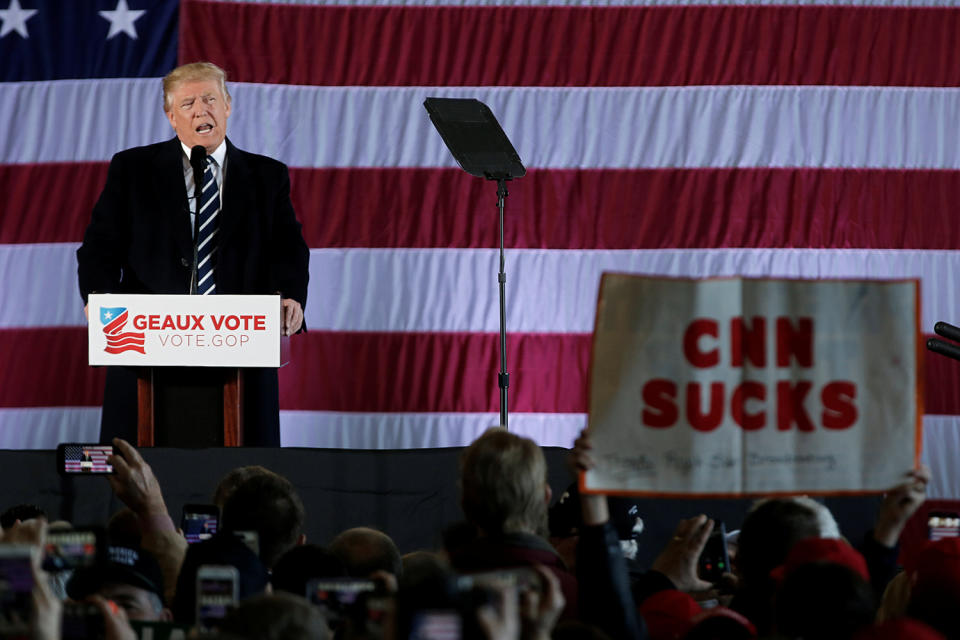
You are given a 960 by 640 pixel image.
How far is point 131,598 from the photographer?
7.14ft

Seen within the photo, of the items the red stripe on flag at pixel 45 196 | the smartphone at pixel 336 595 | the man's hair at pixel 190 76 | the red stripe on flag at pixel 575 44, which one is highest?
the red stripe on flag at pixel 575 44

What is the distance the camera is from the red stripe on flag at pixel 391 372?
6773 millimetres

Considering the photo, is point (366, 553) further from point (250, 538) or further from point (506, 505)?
point (506, 505)

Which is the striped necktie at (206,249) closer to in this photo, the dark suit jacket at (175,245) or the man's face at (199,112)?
the dark suit jacket at (175,245)

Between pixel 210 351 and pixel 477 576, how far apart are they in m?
3.29

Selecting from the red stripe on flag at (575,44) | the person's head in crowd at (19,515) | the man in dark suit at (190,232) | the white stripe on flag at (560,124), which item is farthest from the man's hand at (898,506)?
the red stripe on flag at (575,44)

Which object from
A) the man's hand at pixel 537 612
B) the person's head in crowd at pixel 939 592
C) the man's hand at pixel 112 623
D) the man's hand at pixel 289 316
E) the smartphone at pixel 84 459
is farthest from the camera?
the man's hand at pixel 289 316

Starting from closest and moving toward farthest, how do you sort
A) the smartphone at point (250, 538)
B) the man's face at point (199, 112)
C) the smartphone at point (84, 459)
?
the smartphone at point (250, 538), the smartphone at point (84, 459), the man's face at point (199, 112)

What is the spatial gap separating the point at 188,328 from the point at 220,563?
2.49m

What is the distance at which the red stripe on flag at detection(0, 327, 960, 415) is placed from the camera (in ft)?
22.2

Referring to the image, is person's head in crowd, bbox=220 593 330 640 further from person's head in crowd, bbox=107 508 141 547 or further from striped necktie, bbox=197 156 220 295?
striped necktie, bbox=197 156 220 295

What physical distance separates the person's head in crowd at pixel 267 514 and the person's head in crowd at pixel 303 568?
407mm

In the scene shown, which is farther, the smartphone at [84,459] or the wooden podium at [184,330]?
the wooden podium at [184,330]

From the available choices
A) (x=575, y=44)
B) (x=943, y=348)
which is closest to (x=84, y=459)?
(x=943, y=348)
